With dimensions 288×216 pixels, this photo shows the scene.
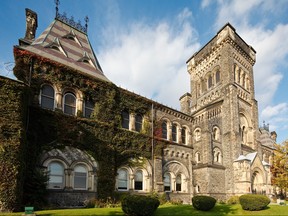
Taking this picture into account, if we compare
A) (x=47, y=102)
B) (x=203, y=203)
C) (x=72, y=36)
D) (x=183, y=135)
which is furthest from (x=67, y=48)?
(x=203, y=203)

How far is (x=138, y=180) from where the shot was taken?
2134cm

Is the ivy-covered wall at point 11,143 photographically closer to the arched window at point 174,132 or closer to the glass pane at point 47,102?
the glass pane at point 47,102

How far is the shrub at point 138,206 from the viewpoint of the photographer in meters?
12.6

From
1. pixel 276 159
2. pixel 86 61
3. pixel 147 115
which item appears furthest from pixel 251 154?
pixel 86 61

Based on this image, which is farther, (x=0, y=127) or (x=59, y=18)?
(x=59, y=18)

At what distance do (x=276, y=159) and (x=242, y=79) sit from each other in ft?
44.1

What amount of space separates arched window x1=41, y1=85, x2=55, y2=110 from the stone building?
0.07 metres

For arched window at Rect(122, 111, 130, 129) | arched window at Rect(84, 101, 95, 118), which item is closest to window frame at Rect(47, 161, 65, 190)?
arched window at Rect(84, 101, 95, 118)

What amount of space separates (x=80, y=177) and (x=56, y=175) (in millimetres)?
1877

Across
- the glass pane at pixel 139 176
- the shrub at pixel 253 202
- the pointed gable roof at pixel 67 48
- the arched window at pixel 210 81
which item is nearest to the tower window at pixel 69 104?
the pointed gable roof at pixel 67 48

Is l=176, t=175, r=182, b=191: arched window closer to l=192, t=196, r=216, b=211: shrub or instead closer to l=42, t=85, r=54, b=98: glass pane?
l=192, t=196, r=216, b=211: shrub

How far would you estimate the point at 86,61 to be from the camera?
22.7 m

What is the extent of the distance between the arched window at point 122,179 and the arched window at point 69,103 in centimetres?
663

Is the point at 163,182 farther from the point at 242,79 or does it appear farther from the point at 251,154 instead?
the point at 242,79
